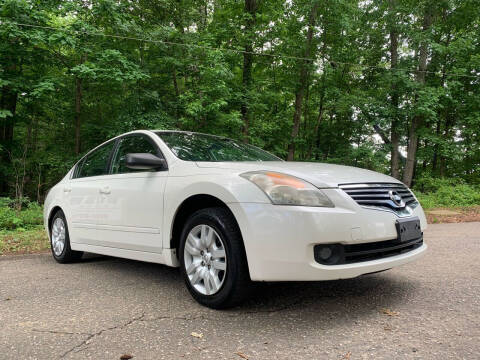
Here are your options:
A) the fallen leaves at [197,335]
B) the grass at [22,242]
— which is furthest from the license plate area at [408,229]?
the grass at [22,242]

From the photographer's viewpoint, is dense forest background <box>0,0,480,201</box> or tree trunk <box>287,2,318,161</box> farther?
tree trunk <box>287,2,318,161</box>

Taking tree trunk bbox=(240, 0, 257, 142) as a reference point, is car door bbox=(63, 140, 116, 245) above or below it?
below

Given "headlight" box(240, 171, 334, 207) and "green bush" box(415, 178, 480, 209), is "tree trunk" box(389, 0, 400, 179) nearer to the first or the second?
"green bush" box(415, 178, 480, 209)

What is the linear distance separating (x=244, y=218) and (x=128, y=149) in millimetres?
2010

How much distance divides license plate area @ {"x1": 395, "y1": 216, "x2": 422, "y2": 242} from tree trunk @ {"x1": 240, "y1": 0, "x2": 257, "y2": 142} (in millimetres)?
A: 11275

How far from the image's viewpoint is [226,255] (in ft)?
8.83

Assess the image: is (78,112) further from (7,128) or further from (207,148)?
(207,148)

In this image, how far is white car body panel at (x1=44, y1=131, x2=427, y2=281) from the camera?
2.43 meters

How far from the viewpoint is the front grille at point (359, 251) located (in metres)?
2.47

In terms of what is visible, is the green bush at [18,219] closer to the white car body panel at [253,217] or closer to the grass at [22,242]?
the grass at [22,242]

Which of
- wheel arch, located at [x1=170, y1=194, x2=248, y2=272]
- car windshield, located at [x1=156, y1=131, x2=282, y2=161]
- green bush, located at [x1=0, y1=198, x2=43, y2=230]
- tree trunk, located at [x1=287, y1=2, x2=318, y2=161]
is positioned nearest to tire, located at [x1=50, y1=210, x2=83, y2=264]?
car windshield, located at [x1=156, y1=131, x2=282, y2=161]

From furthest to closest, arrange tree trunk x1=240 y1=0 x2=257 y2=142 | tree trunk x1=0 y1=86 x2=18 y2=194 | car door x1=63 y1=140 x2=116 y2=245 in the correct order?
tree trunk x1=240 y1=0 x2=257 y2=142 < tree trunk x1=0 y1=86 x2=18 y2=194 < car door x1=63 y1=140 x2=116 y2=245

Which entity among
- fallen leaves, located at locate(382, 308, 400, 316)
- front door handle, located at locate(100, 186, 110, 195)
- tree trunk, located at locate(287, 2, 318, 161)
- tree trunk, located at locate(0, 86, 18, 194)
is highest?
tree trunk, located at locate(287, 2, 318, 161)

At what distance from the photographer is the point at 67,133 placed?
49.6ft
